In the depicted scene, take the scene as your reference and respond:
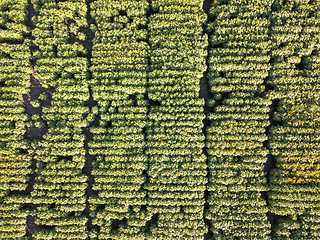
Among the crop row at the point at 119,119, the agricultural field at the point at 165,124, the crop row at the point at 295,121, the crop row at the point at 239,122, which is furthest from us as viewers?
the crop row at the point at 119,119

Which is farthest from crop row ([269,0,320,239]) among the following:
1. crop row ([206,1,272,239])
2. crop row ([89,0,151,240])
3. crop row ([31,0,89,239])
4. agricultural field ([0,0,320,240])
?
crop row ([31,0,89,239])

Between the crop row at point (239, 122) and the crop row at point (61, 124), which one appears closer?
the crop row at point (239, 122)

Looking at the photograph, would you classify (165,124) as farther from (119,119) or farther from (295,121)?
(295,121)

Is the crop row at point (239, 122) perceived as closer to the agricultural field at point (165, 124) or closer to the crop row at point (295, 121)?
the agricultural field at point (165, 124)

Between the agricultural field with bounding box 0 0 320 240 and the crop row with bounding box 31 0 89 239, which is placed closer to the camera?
the agricultural field with bounding box 0 0 320 240

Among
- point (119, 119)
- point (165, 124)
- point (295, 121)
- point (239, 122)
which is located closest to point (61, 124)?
point (119, 119)

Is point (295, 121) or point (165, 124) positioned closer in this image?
point (295, 121)

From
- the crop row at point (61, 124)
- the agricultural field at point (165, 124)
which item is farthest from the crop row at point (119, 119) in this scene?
the crop row at point (61, 124)

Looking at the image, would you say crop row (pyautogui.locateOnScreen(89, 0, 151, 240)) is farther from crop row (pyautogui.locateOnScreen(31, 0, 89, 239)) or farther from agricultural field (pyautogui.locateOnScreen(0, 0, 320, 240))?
crop row (pyautogui.locateOnScreen(31, 0, 89, 239))
